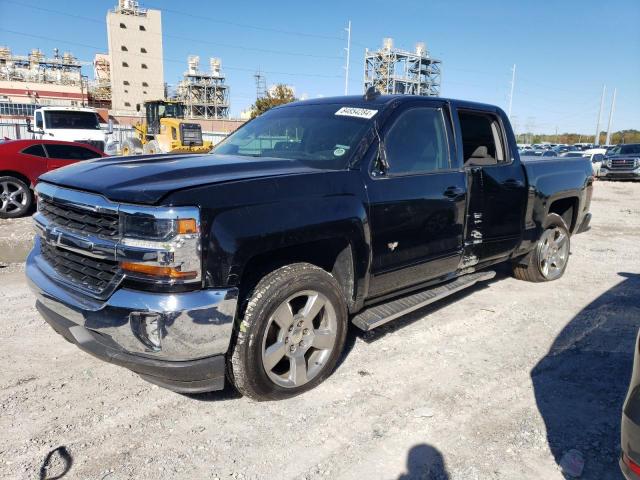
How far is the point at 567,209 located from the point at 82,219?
18.6 ft

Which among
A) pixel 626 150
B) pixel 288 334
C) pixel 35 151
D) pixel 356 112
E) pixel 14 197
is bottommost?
pixel 14 197

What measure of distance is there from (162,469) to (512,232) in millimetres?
3842

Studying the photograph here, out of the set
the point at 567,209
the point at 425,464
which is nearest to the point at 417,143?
the point at 425,464

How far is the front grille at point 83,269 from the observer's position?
8.68 ft

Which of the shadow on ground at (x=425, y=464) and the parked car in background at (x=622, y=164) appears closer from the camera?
the shadow on ground at (x=425, y=464)

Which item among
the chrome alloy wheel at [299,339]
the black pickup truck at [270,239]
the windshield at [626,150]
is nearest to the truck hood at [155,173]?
the black pickup truck at [270,239]

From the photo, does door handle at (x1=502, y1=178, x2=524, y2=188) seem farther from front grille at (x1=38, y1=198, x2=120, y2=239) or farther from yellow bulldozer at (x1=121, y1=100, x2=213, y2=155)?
yellow bulldozer at (x1=121, y1=100, x2=213, y2=155)

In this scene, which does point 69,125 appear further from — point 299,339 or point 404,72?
point 404,72

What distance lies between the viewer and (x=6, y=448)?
8.46ft

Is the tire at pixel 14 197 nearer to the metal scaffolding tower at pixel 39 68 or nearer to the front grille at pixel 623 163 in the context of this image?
the front grille at pixel 623 163

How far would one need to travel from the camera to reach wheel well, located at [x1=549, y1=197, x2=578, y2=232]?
5.99 meters

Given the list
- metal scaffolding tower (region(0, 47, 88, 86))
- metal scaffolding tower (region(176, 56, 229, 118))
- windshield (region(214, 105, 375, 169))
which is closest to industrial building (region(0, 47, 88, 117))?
metal scaffolding tower (region(0, 47, 88, 86))

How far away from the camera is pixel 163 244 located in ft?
8.02

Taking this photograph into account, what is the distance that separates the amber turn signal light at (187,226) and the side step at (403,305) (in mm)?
1500
